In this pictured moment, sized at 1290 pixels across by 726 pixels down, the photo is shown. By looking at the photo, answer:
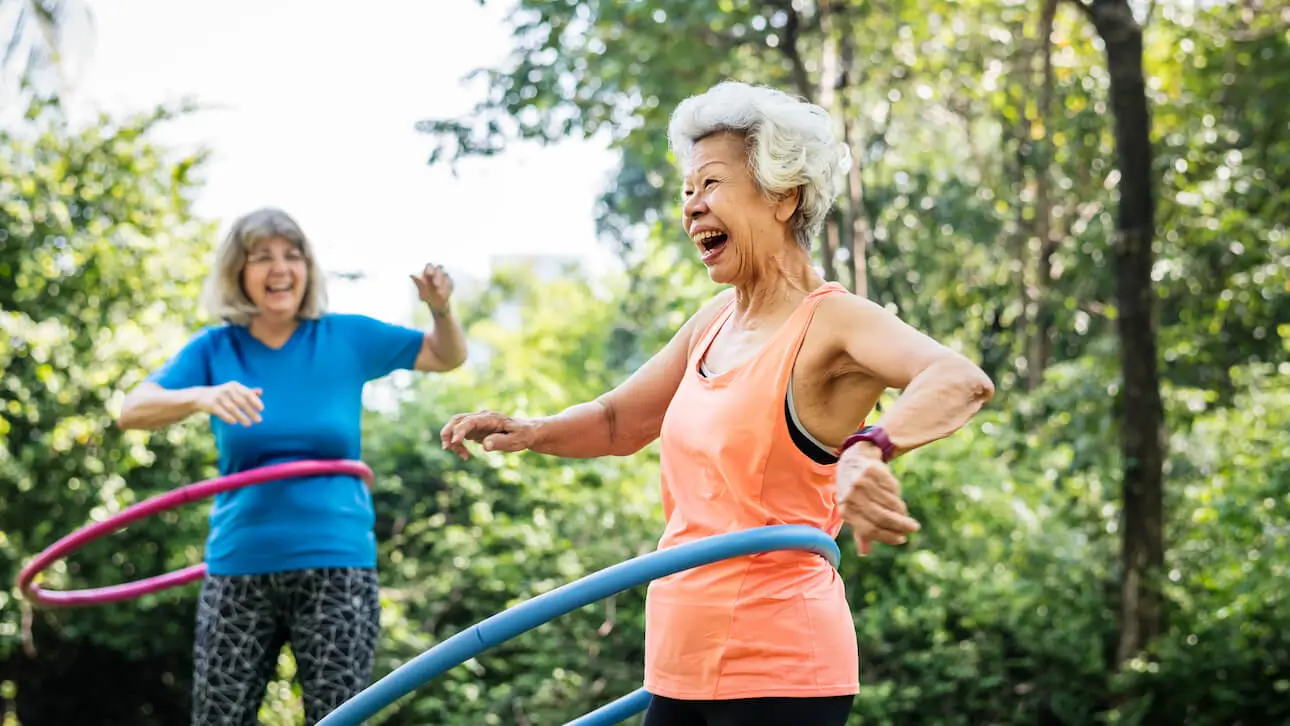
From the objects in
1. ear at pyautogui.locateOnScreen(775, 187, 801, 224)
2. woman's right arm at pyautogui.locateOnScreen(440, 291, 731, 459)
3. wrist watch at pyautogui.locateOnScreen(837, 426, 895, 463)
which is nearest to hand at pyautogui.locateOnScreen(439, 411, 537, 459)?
woman's right arm at pyautogui.locateOnScreen(440, 291, 731, 459)

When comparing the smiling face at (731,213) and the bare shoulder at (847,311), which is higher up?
the smiling face at (731,213)

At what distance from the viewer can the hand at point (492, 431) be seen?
Answer: 250 centimetres

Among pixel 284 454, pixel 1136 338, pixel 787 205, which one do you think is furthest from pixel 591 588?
pixel 1136 338

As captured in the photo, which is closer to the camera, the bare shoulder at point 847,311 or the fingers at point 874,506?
the fingers at point 874,506

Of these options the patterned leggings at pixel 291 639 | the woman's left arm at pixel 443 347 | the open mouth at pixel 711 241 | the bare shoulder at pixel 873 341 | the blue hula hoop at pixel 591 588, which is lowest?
the patterned leggings at pixel 291 639

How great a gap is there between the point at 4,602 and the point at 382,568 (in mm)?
1571

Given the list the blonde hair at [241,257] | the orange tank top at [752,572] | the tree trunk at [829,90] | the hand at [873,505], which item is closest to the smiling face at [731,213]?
the orange tank top at [752,572]

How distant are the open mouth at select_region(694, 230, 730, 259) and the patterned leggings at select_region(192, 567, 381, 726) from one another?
1.53m

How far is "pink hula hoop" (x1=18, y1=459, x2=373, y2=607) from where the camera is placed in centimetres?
332

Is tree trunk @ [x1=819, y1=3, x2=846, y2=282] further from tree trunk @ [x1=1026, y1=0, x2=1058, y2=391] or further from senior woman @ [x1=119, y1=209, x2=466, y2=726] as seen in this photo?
senior woman @ [x1=119, y1=209, x2=466, y2=726]

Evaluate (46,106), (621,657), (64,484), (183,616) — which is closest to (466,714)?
(621,657)

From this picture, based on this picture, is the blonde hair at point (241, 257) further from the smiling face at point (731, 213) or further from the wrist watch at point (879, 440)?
the wrist watch at point (879, 440)

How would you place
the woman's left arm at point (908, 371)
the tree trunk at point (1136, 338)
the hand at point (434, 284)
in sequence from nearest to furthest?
1. the woman's left arm at point (908, 371)
2. the hand at point (434, 284)
3. the tree trunk at point (1136, 338)

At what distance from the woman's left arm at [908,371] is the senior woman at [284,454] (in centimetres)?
158
